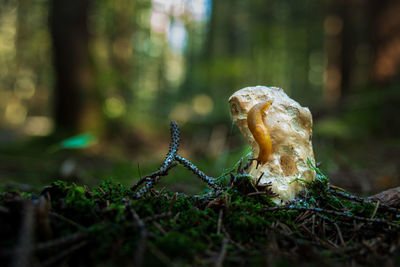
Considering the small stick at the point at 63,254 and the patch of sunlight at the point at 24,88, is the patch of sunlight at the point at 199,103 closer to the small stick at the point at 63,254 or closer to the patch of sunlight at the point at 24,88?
the patch of sunlight at the point at 24,88

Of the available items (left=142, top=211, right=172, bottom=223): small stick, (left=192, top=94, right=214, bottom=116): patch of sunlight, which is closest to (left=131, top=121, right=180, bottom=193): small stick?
(left=142, top=211, right=172, bottom=223): small stick

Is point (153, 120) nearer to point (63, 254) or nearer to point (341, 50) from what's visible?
point (341, 50)

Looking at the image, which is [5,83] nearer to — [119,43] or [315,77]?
[119,43]

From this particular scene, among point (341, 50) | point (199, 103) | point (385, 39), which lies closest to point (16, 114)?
point (199, 103)

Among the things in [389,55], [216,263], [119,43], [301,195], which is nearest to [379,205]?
[301,195]

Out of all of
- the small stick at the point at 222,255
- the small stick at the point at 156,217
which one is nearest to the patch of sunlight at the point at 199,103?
the small stick at the point at 156,217

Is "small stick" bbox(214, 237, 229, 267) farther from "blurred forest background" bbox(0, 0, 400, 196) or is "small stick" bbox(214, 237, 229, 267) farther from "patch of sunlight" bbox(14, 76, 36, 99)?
"patch of sunlight" bbox(14, 76, 36, 99)
